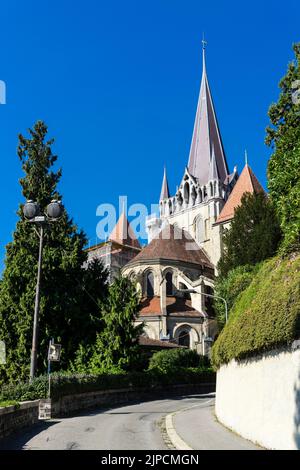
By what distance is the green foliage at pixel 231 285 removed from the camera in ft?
113

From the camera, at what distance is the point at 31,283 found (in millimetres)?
27297

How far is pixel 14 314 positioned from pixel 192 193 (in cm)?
4726

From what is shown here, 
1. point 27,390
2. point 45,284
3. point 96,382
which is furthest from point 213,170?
point 27,390

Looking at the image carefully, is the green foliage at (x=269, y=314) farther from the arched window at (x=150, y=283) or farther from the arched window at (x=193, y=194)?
the arched window at (x=193, y=194)

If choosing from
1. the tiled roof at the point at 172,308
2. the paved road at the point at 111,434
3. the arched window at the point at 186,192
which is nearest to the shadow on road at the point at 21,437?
the paved road at the point at 111,434

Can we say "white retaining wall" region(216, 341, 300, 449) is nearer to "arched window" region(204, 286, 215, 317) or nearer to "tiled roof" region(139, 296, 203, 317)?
"tiled roof" region(139, 296, 203, 317)

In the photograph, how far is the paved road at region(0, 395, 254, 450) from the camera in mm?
11375

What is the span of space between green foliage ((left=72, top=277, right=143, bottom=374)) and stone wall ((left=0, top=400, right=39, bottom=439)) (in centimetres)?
986

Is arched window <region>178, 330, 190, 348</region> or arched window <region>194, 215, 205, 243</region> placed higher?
arched window <region>194, 215, 205, 243</region>

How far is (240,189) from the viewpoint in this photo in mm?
→ 63000

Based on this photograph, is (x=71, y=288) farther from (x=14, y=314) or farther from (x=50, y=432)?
(x=50, y=432)

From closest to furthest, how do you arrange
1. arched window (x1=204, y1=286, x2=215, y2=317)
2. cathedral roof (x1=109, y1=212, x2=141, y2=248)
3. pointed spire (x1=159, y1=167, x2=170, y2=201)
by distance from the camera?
arched window (x1=204, y1=286, x2=215, y2=317) < pointed spire (x1=159, y1=167, x2=170, y2=201) < cathedral roof (x1=109, y1=212, x2=141, y2=248)

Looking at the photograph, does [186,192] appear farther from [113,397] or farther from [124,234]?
[113,397]

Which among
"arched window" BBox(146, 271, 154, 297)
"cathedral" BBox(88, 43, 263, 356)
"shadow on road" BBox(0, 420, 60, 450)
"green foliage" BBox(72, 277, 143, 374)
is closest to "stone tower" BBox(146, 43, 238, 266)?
"cathedral" BBox(88, 43, 263, 356)
